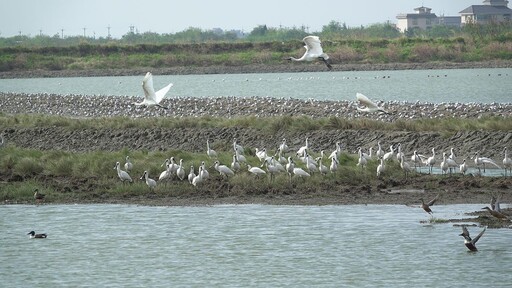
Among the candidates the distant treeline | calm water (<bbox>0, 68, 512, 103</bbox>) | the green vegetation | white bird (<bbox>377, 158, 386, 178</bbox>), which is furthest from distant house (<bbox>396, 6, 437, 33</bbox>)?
white bird (<bbox>377, 158, 386, 178</bbox>)

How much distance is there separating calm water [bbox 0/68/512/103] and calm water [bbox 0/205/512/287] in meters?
27.2

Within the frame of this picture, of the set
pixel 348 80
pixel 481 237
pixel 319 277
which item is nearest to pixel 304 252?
pixel 319 277

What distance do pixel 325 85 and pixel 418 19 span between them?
106 meters

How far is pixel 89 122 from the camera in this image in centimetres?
3281

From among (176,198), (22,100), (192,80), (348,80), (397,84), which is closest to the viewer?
(176,198)

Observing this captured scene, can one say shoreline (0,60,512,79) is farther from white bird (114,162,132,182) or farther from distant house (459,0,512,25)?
white bird (114,162,132,182)

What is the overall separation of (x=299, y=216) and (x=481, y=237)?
3690mm

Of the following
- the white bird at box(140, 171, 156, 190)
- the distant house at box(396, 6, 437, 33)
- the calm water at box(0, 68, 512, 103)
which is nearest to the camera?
the white bird at box(140, 171, 156, 190)

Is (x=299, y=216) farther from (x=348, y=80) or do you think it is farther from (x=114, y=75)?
(x=114, y=75)

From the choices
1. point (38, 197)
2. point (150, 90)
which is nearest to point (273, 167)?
point (38, 197)

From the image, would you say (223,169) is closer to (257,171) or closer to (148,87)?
(257,171)

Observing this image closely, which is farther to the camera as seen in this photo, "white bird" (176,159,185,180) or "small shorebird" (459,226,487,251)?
"white bird" (176,159,185,180)

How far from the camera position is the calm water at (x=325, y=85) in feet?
175

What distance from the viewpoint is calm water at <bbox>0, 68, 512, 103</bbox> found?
175 feet
